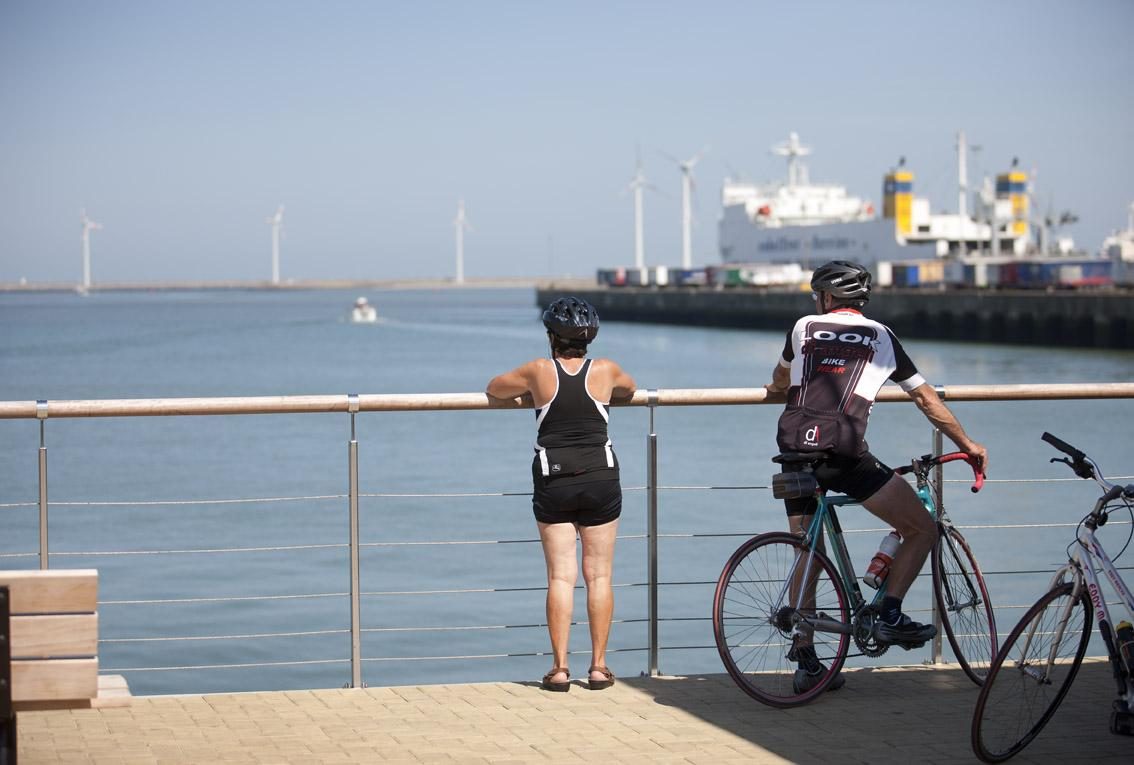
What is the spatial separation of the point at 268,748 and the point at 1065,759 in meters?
2.50

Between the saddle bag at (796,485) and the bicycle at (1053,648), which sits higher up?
the saddle bag at (796,485)

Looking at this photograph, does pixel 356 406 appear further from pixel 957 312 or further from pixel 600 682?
pixel 957 312

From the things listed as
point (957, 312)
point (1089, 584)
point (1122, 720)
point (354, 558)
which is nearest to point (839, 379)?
point (1089, 584)

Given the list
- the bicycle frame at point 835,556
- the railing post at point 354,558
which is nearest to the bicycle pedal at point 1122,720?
the bicycle frame at point 835,556

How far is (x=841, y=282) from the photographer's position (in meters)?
5.36

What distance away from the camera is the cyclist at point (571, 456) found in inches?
212

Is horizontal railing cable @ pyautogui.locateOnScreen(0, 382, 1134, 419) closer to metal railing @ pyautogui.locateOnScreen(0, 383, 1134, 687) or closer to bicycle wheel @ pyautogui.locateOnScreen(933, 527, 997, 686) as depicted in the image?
metal railing @ pyautogui.locateOnScreen(0, 383, 1134, 687)

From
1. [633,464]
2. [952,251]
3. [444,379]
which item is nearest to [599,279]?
[952,251]

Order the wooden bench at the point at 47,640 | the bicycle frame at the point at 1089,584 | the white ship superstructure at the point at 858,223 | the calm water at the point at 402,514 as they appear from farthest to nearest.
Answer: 1. the white ship superstructure at the point at 858,223
2. the calm water at the point at 402,514
3. the bicycle frame at the point at 1089,584
4. the wooden bench at the point at 47,640

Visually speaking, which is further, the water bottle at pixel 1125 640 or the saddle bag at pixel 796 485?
the saddle bag at pixel 796 485

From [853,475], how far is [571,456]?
3.22 feet

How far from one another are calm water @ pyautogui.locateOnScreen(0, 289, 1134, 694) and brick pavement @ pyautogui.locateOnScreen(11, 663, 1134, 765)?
0.30 metres

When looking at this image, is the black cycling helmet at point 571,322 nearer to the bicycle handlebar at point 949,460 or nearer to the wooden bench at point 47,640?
the bicycle handlebar at point 949,460

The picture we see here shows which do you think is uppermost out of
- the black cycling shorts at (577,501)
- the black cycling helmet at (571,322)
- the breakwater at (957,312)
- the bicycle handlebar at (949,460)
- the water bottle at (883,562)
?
the breakwater at (957,312)
